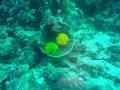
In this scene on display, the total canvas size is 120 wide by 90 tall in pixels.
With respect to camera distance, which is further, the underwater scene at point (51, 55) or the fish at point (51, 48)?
the fish at point (51, 48)

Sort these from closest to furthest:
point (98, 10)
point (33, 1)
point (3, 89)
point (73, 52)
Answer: point (3, 89) → point (73, 52) → point (33, 1) → point (98, 10)

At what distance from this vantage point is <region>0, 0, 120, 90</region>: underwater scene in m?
3.37

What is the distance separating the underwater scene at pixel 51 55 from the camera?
3369 millimetres

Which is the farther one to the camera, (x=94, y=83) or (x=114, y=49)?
(x=114, y=49)

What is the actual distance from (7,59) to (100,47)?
4.34 m

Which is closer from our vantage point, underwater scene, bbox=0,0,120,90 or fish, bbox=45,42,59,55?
underwater scene, bbox=0,0,120,90

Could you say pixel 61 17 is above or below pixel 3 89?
above

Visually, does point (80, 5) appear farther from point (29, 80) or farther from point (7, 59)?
point (29, 80)

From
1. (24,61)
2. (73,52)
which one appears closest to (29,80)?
(24,61)

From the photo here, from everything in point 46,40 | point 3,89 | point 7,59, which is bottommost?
point 3,89

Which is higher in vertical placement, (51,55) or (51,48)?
(51,48)

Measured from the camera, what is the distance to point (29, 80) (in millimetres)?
3164

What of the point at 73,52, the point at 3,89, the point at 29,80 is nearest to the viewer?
the point at 29,80

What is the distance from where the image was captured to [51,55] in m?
3.86
